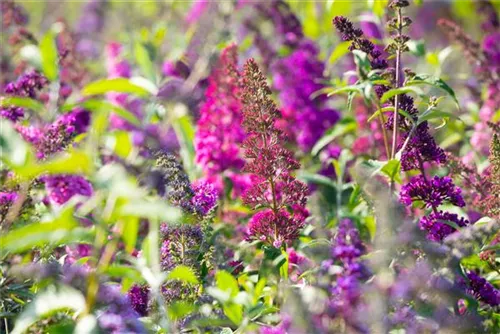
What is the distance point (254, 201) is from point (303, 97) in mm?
1838

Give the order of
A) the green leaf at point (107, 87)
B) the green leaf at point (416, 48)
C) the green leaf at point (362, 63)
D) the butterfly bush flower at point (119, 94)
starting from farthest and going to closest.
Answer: the butterfly bush flower at point (119, 94)
the green leaf at point (416, 48)
the green leaf at point (362, 63)
the green leaf at point (107, 87)

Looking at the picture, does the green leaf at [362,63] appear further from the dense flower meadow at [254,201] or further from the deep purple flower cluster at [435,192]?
the deep purple flower cluster at [435,192]

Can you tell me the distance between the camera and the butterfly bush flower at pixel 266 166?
286 centimetres

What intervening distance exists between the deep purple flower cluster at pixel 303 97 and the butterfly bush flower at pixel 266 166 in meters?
1.54

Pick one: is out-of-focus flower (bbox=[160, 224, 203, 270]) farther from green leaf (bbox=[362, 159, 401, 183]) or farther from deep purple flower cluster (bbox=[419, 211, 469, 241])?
deep purple flower cluster (bbox=[419, 211, 469, 241])

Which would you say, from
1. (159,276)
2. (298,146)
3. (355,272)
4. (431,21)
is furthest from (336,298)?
(431,21)

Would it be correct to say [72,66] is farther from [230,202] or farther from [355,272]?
[355,272]

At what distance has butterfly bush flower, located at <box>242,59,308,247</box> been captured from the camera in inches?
113

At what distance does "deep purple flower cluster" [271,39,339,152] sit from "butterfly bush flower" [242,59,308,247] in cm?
154

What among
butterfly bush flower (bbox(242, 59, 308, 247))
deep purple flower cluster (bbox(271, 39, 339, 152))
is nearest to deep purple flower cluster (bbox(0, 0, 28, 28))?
deep purple flower cluster (bbox(271, 39, 339, 152))

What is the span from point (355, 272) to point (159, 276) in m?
0.52

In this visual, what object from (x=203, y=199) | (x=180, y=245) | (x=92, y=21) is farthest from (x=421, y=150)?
(x=92, y=21)

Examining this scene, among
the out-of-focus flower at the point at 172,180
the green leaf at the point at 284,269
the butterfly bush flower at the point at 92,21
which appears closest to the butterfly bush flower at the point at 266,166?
the green leaf at the point at 284,269

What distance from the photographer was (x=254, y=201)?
9.61 feet
